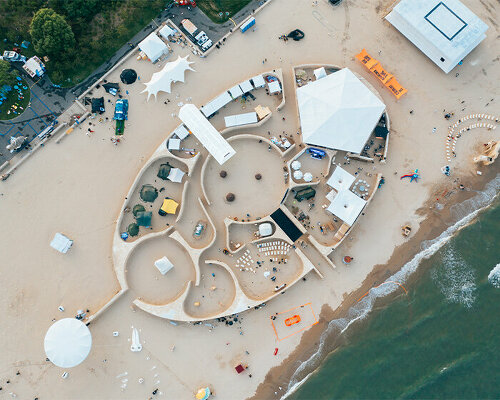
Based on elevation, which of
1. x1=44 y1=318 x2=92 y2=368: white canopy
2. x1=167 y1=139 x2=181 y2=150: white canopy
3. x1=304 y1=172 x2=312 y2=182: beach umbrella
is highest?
x1=167 y1=139 x2=181 y2=150: white canopy

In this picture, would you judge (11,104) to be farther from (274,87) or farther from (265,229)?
(265,229)

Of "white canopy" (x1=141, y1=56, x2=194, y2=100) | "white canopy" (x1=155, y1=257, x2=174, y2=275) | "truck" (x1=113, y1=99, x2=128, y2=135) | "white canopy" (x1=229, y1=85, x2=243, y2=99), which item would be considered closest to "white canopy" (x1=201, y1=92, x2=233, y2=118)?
"white canopy" (x1=229, y1=85, x2=243, y2=99)

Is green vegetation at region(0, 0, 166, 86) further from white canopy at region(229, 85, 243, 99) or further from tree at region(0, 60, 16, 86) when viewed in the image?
white canopy at region(229, 85, 243, 99)

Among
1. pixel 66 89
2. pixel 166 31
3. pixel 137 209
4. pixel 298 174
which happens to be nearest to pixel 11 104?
pixel 66 89

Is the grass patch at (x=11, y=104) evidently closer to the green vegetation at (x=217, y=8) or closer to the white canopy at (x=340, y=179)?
the green vegetation at (x=217, y=8)

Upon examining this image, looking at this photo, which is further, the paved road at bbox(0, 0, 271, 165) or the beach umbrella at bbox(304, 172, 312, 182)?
the paved road at bbox(0, 0, 271, 165)

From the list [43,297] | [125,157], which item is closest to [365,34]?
[125,157]
